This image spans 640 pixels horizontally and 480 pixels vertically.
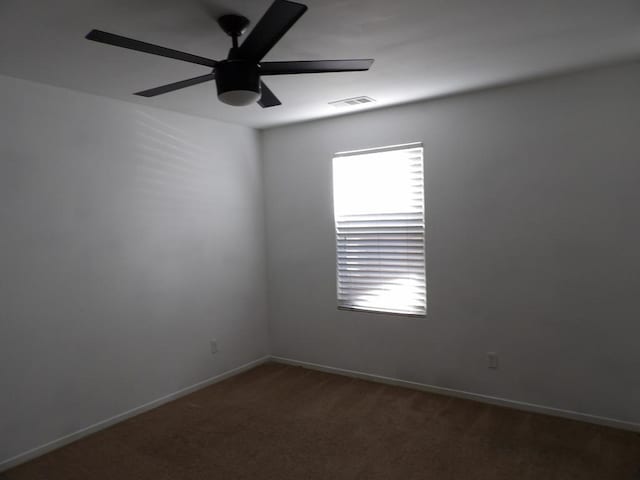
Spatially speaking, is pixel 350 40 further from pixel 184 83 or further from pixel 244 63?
pixel 184 83

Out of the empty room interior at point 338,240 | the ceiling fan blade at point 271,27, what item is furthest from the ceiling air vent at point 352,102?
the ceiling fan blade at point 271,27

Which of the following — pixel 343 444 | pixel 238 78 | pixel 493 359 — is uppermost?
pixel 238 78

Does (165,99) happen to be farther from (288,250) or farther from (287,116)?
(288,250)

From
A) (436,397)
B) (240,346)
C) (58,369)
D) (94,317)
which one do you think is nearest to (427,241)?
(436,397)

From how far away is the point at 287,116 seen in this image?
4250mm

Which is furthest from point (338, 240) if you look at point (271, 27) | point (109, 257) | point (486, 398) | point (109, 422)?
point (271, 27)

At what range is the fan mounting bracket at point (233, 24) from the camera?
7.06ft

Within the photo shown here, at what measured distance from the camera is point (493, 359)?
144 inches

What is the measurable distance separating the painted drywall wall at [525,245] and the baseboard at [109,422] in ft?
3.85

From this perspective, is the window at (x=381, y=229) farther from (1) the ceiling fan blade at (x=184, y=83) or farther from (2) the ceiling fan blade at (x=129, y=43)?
(2) the ceiling fan blade at (x=129, y=43)

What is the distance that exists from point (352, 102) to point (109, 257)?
2.34 meters

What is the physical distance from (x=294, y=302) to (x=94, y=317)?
78.3 inches

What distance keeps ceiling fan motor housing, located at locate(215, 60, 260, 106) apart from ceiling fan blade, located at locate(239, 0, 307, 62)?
0.05 metres

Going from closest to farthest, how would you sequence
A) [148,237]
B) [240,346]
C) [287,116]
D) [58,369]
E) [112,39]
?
[112,39], [58,369], [148,237], [287,116], [240,346]
